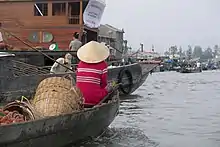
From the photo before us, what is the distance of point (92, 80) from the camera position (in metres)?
8.59

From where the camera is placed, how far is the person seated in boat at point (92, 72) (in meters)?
8.52

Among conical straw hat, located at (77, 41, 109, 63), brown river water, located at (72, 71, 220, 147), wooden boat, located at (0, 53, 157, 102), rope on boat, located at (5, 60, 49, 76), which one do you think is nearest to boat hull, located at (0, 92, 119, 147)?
brown river water, located at (72, 71, 220, 147)

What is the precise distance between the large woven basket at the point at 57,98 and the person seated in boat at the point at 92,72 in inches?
21.0

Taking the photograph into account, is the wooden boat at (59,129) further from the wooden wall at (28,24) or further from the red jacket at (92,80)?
the wooden wall at (28,24)

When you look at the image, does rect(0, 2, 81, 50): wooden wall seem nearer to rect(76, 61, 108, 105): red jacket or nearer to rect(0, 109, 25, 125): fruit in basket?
rect(76, 61, 108, 105): red jacket

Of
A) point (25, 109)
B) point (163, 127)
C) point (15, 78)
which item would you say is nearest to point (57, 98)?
point (25, 109)

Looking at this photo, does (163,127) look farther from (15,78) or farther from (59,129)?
(59,129)

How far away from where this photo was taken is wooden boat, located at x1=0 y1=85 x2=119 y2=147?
5.71 metres

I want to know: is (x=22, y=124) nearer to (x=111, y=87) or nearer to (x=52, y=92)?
(x=52, y=92)

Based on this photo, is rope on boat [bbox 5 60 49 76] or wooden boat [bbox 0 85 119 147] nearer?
wooden boat [bbox 0 85 119 147]

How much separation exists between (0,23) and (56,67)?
843cm

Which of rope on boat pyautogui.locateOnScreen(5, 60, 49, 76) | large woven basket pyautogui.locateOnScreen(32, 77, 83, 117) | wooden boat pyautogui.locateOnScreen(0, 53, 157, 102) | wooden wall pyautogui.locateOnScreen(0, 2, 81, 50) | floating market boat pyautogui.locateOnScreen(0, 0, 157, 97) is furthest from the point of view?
wooden wall pyautogui.locateOnScreen(0, 2, 81, 50)

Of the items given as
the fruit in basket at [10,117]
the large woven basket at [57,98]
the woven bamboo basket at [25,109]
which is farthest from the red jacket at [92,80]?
the fruit in basket at [10,117]

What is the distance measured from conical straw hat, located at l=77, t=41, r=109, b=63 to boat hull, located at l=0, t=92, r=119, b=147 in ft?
3.16
